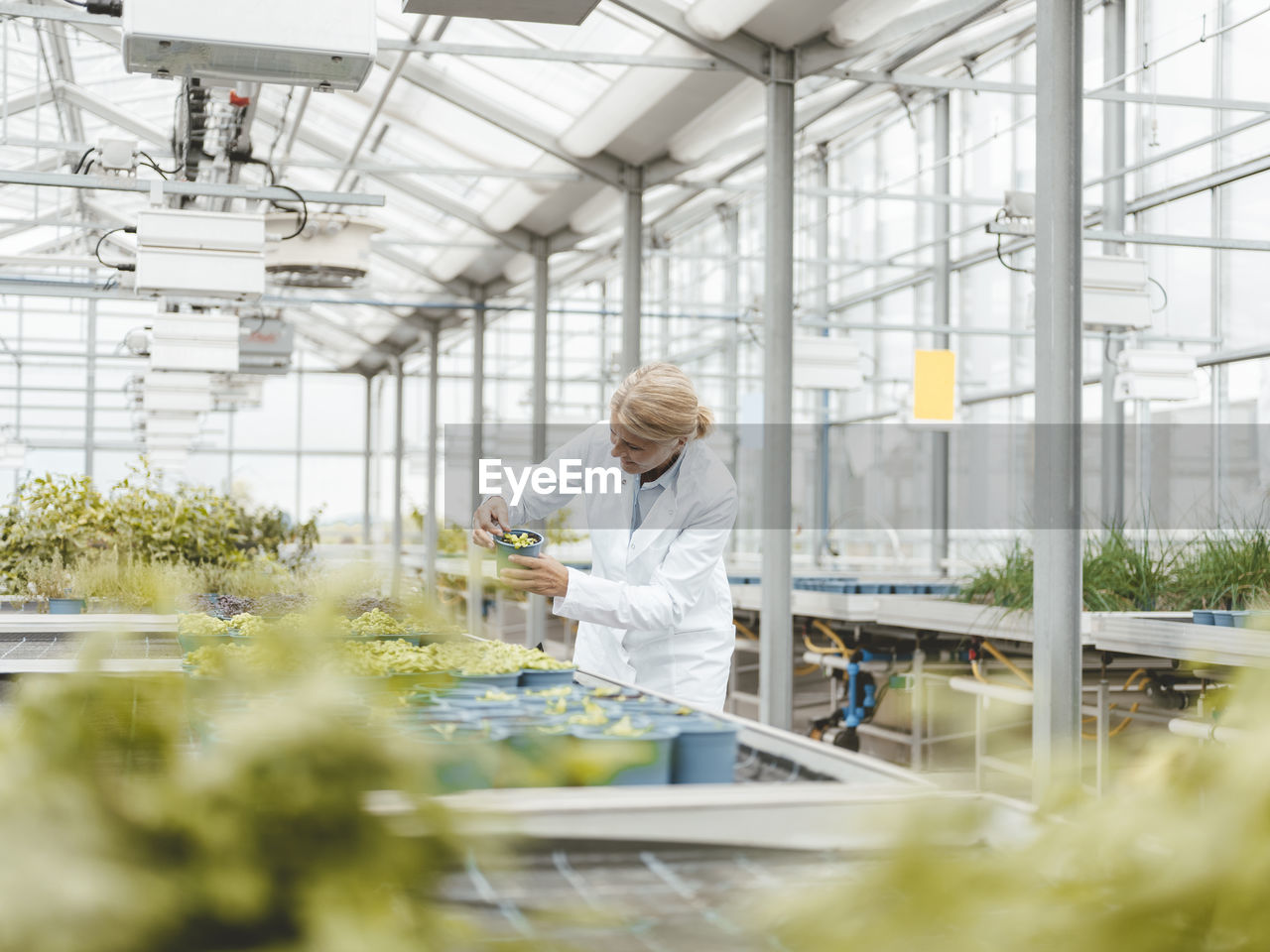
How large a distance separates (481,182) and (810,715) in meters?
4.98

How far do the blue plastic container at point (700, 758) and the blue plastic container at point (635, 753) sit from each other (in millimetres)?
12

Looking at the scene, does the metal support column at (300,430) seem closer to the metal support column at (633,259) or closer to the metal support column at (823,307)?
the metal support column at (823,307)

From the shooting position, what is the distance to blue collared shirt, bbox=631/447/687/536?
2869 mm

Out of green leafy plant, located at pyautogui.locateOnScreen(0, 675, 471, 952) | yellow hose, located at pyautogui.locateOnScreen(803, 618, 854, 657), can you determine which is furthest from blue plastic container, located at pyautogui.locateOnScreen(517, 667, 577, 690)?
yellow hose, located at pyautogui.locateOnScreen(803, 618, 854, 657)

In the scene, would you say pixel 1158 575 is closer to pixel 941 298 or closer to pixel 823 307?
pixel 941 298

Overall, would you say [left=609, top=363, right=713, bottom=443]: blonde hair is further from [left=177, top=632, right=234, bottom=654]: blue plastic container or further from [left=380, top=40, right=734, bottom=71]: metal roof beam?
[left=380, top=40, right=734, bottom=71]: metal roof beam

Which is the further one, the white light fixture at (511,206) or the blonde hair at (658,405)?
the white light fixture at (511,206)

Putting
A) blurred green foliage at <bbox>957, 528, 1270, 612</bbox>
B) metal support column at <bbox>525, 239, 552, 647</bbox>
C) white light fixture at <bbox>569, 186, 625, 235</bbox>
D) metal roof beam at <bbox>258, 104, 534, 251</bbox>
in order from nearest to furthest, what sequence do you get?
1. blurred green foliage at <bbox>957, 528, 1270, 612</bbox>
2. white light fixture at <bbox>569, 186, 625, 235</bbox>
3. metal support column at <bbox>525, 239, 552, 647</bbox>
4. metal roof beam at <bbox>258, 104, 534, 251</bbox>

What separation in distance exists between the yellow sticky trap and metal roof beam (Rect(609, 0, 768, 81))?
69.2 inches

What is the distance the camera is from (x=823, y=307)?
12.2m

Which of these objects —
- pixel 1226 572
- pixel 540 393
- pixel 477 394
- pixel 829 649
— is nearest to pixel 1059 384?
pixel 1226 572

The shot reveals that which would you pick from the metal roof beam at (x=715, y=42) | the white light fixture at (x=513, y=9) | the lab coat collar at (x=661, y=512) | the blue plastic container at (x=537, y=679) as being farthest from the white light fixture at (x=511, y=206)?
the blue plastic container at (x=537, y=679)

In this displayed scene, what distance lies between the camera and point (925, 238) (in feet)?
35.4

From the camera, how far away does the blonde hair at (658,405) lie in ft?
8.55
